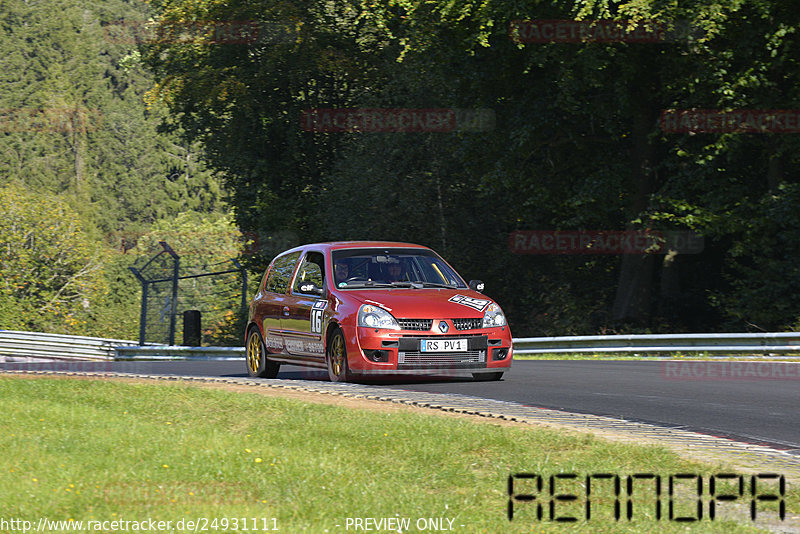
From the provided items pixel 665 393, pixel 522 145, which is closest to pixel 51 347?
pixel 522 145

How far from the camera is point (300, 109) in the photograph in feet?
141

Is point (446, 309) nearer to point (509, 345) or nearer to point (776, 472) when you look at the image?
point (509, 345)

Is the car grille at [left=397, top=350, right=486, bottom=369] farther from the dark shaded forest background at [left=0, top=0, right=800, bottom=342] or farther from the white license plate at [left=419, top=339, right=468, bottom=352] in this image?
the dark shaded forest background at [left=0, top=0, right=800, bottom=342]

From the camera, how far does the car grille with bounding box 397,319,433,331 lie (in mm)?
13555

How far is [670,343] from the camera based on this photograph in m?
23.1

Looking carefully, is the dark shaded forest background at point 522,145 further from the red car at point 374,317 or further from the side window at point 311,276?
the side window at point 311,276

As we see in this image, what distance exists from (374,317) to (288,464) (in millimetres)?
5846

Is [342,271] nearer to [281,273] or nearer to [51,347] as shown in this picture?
[281,273]

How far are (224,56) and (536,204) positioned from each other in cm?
1644

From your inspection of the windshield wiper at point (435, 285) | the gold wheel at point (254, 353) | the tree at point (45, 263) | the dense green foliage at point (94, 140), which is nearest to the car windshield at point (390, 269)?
the windshield wiper at point (435, 285)

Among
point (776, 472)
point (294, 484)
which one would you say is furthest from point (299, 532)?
point (776, 472)

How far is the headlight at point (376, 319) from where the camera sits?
44.3ft

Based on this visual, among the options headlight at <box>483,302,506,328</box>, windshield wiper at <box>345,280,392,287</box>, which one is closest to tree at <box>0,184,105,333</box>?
windshield wiper at <box>345,280,392,287</box>

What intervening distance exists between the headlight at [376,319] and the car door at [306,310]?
945mm
